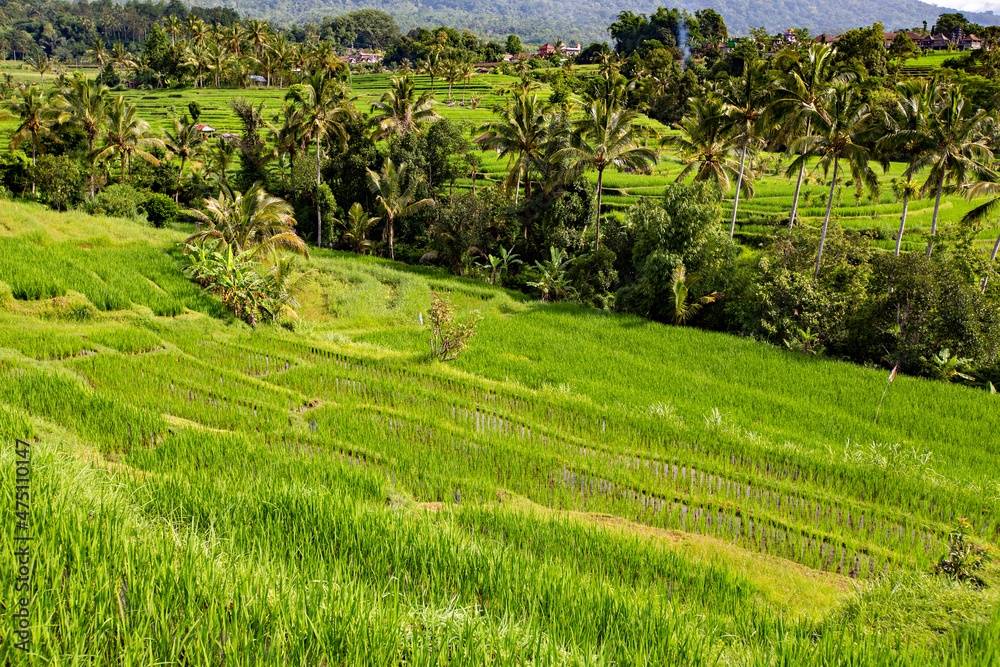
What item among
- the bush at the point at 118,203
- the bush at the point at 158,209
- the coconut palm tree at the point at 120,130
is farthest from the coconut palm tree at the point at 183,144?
the bush at the point at 118,203

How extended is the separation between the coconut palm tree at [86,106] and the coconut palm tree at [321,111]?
864cm

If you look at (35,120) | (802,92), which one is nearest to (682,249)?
(802,92)

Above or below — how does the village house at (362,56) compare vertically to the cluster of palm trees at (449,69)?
above

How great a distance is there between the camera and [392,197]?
26797mm

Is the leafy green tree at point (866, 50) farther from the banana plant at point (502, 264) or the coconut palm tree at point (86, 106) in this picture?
the coconut palm tree at point (86, 106)

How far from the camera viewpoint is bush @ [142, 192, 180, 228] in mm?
28016

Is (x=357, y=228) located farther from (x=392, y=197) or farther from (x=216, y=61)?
(x=216, y=61)

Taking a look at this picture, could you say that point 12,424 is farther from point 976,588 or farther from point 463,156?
point 463,156

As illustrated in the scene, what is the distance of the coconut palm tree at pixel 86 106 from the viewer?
89.7 ft

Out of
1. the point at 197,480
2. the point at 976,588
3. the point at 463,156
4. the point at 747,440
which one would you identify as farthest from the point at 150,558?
the point at 463,156

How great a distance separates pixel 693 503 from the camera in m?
7.64

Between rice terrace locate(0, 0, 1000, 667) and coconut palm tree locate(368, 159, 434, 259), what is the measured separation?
427mm

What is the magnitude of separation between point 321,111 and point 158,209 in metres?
8.61

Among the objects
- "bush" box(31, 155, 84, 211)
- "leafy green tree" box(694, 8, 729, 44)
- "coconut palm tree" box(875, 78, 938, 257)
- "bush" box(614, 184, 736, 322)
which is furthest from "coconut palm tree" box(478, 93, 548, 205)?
"leafy green tree" box(694, 8, 729, 44)
